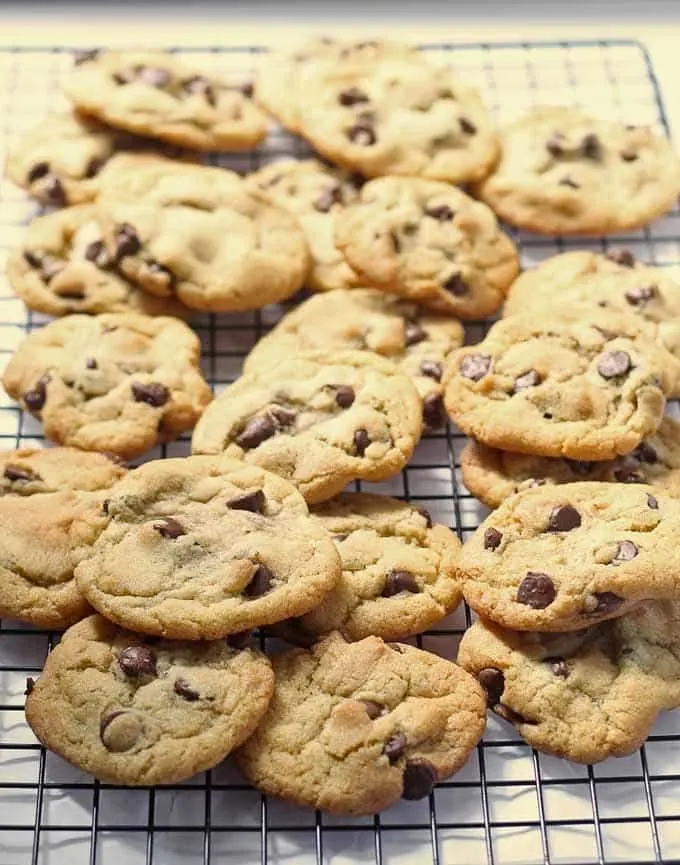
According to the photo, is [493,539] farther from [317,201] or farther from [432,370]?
[317,201]

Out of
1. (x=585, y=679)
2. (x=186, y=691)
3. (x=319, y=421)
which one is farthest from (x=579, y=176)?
(x=186, y=691)

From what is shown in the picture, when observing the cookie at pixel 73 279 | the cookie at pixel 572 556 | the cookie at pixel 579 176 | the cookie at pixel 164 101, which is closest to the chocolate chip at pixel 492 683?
the cookie at pixel 572 556

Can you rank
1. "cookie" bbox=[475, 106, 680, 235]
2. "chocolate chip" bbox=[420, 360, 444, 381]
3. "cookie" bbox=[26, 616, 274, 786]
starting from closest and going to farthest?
"cookie" bbox=[26, 616, 274, 786] < "chocolate chip" bbox=[420, 360, 444, 381] < "cookie" bbox=[475, 106, 680, 235]

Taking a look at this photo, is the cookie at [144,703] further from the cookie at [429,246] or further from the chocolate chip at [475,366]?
the cookie at [429,246]

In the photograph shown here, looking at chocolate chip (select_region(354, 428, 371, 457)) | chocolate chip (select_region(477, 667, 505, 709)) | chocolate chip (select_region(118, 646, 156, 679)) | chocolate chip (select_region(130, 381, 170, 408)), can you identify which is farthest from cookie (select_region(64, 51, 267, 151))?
chocolate chip (select_region(477, 667, 505, 709))

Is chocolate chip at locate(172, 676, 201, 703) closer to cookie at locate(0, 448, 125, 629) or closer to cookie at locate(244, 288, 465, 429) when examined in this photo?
cookie at locate(0, 448, 125, 629)

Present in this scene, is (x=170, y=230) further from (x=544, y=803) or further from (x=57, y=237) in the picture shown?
(x=544, y=803)

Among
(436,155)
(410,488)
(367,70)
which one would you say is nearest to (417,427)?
(410,488)
